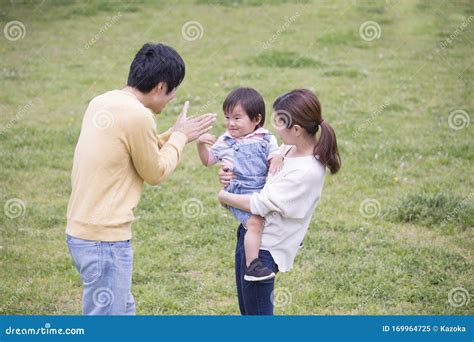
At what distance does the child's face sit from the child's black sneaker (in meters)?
0.67

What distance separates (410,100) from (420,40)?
289 cm

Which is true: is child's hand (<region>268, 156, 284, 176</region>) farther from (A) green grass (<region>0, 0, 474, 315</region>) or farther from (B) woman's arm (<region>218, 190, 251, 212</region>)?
(A) green grass (<region>0, 0, 474, 315</region>)

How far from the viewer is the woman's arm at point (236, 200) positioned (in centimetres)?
375

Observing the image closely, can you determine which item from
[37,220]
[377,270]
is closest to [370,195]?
[377,270]

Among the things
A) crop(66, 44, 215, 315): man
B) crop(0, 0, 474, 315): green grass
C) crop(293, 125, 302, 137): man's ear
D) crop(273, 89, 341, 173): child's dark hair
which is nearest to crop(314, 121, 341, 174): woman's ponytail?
crop(273, 89, 341, 173): child's dark hair

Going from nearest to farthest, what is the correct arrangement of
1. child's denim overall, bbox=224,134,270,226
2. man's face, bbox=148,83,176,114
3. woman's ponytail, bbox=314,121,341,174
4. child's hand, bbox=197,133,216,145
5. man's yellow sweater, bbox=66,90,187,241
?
man's yellow sweater, bbox=66,90,187,241 < woman's ponytail, bbox=314,121,341,174 < man's face, bbox=148,83,176,114 < child's denim overall, bbox=224,134,270,226 < child's hand, bbox=197,133,216,145

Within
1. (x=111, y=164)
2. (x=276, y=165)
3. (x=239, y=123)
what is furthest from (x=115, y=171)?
(x=276, y=165)

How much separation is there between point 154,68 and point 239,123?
1.70 ft

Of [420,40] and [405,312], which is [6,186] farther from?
[420,40]

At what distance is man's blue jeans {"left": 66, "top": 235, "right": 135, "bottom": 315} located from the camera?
364 cm

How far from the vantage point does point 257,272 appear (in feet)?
12.1

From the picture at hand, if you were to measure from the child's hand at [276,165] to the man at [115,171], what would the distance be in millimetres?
489

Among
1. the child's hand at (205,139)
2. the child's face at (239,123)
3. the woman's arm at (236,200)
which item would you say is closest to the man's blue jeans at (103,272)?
the woman's arm at (236,200)

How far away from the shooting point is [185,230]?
6.70 meters
